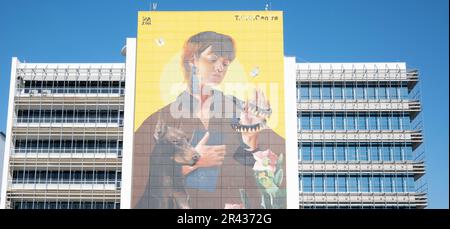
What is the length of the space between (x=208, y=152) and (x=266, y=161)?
21.7 ft

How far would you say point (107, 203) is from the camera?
70.4 meters

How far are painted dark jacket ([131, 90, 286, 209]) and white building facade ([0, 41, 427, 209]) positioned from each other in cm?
187

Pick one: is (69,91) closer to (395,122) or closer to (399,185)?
(395,122)

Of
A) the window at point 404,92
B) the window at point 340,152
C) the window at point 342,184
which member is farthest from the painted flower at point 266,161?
the window at point 404,92

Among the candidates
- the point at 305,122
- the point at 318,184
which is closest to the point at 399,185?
the point at 318,184

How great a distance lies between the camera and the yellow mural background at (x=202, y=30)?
6962 cm

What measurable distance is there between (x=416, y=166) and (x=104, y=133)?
37468 millimetres

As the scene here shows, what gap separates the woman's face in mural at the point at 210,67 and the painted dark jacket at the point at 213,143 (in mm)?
1631

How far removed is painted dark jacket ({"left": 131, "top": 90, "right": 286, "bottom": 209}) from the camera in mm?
67000

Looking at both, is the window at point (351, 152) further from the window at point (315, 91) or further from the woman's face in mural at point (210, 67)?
the woman's face in mural at point (210, 67)

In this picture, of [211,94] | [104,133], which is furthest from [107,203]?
[211,94]

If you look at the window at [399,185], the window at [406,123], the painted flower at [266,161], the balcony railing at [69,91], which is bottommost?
the window at [399,185]

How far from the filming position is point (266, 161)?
223ft
